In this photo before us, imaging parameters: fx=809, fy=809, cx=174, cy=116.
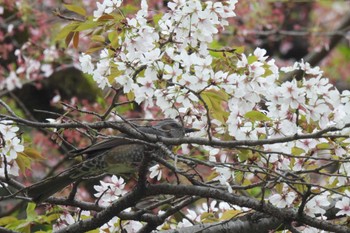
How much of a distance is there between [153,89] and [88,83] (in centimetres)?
470

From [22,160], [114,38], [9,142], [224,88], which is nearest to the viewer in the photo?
[224,88]

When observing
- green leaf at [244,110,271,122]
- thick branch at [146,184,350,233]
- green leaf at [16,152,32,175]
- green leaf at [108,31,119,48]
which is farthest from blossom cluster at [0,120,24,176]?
green leaf at [244,110,271,122]

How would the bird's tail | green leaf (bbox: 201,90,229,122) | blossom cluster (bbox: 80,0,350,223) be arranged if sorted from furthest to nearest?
the bird's tail
green leaf (bbox: 201,90,229,122)
blossom cluster (bbox: 80,0,350,223)

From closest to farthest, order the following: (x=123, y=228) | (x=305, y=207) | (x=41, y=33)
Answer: (x=305, y=207) < (x=123, y=228) < (x=41, y=33)

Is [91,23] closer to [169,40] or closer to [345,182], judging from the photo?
[169,40]

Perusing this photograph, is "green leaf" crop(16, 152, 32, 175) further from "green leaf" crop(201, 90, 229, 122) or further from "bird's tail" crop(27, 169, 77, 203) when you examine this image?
"green leaf" crop(201, 90, 229, 122)

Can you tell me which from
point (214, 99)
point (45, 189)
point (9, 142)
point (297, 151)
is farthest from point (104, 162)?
point (297, 151)

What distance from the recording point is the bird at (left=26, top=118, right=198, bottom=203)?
4.80 m

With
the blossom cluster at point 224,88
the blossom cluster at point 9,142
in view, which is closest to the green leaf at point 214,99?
the blossom cluster at point 224,88

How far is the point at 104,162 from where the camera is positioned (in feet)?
17.5

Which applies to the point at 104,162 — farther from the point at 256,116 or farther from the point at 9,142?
the point at 256,116

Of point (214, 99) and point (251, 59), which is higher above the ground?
point (251, 59)

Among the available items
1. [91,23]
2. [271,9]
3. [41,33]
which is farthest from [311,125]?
[271,9]

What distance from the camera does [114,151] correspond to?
17.7 ft
